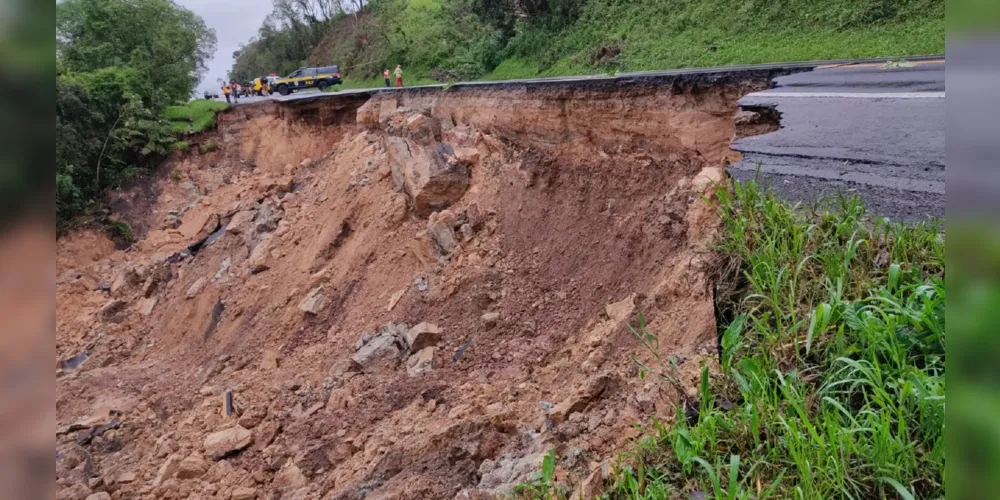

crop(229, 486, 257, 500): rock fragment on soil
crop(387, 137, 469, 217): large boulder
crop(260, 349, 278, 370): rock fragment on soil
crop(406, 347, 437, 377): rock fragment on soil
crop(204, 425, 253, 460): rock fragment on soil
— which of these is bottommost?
crop(229, 486, 257, 500): rock fragment on soil

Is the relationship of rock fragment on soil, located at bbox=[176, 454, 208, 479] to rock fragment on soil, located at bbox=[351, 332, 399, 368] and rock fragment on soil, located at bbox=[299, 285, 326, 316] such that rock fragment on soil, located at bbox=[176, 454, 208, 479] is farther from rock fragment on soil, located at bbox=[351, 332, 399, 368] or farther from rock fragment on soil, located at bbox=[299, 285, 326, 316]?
rock fragment on soil, located at bbox=[299, 285, 326, 316]

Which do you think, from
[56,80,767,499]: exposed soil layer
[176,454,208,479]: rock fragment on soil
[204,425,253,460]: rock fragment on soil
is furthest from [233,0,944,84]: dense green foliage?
[176,454,208,479]: rock fragment on soil

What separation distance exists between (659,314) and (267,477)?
429 cm

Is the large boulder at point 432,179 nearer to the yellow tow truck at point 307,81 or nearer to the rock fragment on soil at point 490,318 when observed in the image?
the rock fragment on soil at point 490,318

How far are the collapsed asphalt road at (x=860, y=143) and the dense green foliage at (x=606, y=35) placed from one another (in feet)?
21.8

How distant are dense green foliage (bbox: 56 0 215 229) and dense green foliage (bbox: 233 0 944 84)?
10670 millimetres

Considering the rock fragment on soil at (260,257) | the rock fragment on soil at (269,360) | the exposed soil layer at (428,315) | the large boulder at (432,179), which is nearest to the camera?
the exposed soil layer at (428,315)

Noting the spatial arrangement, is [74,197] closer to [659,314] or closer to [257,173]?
[257,173]

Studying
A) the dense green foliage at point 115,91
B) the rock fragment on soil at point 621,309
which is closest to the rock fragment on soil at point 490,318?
the rock fragment on soil at point 621,309

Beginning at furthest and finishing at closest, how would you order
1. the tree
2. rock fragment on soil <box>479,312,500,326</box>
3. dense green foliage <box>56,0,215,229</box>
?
the tree
dense green foliage <box>56,0,215,229</box>
rock fragment on soil <box>479,312,500,326</box>

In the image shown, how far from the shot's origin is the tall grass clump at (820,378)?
2.14 meters

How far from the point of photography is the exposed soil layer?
459 cm

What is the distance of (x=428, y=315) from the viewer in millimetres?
7668
